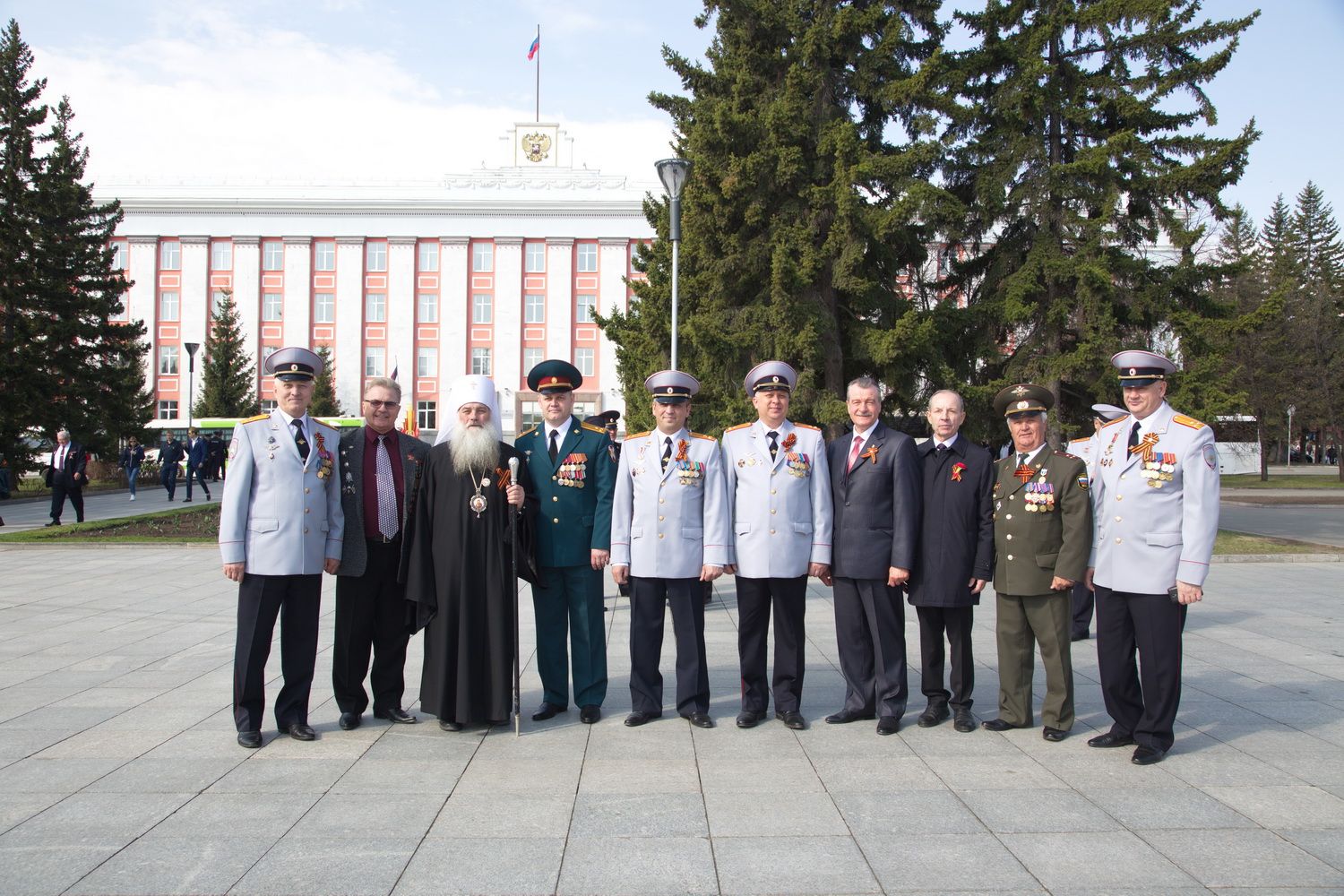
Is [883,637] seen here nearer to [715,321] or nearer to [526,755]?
[526,755]

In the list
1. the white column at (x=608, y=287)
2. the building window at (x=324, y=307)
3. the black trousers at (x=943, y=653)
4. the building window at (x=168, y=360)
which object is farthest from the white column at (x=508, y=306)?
the black trousers at (x=943, y=653)

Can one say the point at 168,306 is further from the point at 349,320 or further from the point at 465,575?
the point at 465,575

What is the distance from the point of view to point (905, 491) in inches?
224

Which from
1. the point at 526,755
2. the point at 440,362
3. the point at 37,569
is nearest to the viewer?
the point at 526,755

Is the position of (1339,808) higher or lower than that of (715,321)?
lower

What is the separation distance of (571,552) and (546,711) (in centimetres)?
99

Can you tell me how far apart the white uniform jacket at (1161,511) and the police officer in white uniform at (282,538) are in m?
4.37

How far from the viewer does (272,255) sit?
68375mm

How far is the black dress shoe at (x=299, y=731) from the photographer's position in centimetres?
540

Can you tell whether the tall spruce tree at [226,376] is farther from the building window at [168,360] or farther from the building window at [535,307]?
the building window at [535,307]

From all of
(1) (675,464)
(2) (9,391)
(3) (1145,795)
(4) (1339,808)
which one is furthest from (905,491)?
(2) (9,391)

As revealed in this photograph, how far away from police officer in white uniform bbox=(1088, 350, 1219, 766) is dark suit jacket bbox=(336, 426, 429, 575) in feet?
13.1

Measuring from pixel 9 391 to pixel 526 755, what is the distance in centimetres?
2909

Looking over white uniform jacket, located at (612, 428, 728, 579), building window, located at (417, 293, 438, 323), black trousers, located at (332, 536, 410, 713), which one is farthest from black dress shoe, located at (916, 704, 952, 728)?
building window, located at (417, 293, 438, 323)
